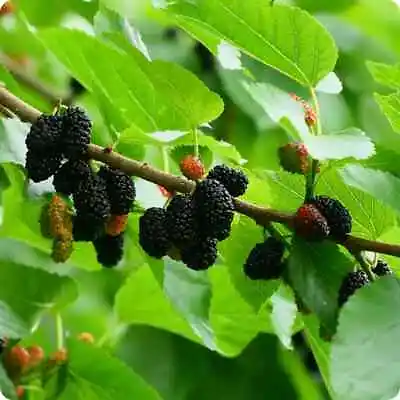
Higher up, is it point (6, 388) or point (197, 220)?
point (197, 220)

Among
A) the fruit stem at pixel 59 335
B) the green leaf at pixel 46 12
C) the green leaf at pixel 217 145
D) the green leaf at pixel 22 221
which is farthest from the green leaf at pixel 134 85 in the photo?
the green leaf at pixel 46 12

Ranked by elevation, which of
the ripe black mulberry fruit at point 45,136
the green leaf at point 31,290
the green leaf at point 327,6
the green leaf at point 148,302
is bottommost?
the green leaf at point 148,302

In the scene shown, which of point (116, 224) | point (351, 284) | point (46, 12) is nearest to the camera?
point (351, 284)

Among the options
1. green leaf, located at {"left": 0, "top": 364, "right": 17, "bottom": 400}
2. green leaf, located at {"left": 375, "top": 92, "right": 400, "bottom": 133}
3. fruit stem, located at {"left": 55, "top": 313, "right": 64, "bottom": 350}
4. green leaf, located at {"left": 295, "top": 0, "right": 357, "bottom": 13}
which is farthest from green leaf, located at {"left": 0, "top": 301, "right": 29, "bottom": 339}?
green leaf, located at {"left": 295, "top": 0, "right": 357, "bottom": 13}

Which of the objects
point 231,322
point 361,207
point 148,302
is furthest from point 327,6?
point 361,207

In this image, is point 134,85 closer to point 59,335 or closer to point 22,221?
point 22,221

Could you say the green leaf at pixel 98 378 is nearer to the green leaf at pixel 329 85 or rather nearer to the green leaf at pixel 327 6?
the green leaf at pixel 329 85

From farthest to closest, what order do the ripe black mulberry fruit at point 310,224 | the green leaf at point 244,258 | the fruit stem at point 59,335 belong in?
the fruit stem at point 59,335, the green leaf at point 244,258, the ripe black mulberry fruit at point 310,224
